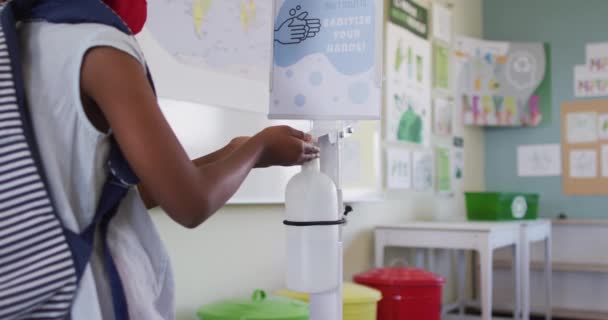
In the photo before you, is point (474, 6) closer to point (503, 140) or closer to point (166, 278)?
point (503, 140)

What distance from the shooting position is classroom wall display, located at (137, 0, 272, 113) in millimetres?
1980

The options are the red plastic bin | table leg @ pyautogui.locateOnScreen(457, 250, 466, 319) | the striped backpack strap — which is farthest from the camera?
table leg @ pyautogui.locateOnScreen(457, 250, 466, 319)

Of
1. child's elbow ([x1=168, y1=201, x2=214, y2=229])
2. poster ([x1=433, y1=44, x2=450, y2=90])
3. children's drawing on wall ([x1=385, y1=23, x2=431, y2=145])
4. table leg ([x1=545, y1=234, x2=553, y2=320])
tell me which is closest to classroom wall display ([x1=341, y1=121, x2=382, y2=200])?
children's drawing on wall ([x1=385, y1=23, x2=431, y2=145])

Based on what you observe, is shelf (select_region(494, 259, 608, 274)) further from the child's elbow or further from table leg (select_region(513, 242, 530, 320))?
the child's elbow

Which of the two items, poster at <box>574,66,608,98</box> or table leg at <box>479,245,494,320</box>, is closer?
table leg at <box>479,245,494,320</box>

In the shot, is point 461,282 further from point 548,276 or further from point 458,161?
point 458,161

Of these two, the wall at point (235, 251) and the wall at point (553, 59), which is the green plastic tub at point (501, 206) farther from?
the wall at point (235, 251)

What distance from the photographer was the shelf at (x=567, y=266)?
4.17 m

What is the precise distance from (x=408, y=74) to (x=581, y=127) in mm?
1614

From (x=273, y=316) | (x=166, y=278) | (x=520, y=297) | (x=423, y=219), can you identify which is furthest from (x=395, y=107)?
(x=166, y=278)

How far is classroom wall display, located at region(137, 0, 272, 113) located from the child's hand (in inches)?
41.8

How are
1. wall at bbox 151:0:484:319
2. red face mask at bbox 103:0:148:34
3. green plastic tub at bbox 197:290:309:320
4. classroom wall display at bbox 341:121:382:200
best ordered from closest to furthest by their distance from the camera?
1. red face mask at bbox 103:0:148:34
2. green plastic tub at bbox 197:290:309:320
3. wall at bbox 151:0:484:319
4. classroom wall display at bbox 341:121:382:200

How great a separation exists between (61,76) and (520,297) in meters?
3.57

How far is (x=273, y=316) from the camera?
1.84 m
